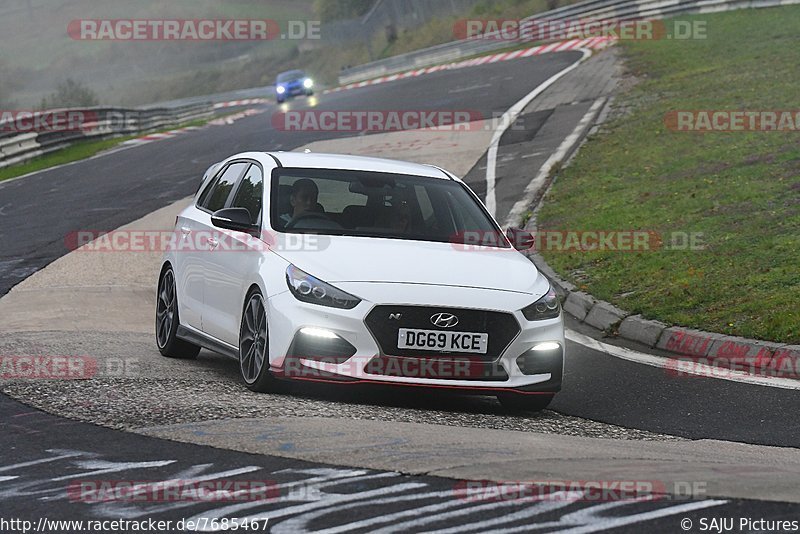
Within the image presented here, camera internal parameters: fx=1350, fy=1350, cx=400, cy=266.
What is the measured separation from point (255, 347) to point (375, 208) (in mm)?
1476

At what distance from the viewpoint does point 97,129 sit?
36.2 meters

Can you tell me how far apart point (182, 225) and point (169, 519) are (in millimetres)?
5852

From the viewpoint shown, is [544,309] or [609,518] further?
[544,309]

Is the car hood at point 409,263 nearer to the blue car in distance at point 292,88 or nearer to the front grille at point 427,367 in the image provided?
the front grille at point 427,367

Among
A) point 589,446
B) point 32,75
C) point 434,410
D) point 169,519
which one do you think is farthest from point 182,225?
point 32,75

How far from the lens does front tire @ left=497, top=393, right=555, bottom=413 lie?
28.1ft

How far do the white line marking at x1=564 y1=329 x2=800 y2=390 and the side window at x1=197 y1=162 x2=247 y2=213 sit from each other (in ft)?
10.8

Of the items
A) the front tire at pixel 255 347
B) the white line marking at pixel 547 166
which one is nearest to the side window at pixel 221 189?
the front tire at pixel 255 347

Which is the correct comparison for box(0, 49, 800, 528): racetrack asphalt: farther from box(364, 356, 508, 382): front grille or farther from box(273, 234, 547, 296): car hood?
box(273, 234, 547, 296): car hood

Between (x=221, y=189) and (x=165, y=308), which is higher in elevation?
(x=221, y=189)

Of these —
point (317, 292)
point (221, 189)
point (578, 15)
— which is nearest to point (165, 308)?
point (221, 189)

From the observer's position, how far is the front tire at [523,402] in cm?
858

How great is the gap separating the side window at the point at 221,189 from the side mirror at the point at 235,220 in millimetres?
957

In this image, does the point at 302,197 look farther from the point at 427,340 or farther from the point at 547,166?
the point at 547,166
